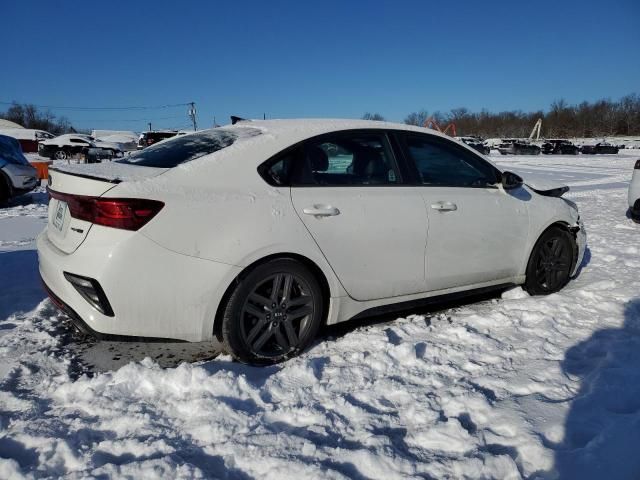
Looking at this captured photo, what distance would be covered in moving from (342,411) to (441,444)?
50 centimetres

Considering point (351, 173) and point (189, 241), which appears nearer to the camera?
point (189, 241)

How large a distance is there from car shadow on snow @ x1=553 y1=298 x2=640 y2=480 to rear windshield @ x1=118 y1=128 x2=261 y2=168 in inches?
95.6

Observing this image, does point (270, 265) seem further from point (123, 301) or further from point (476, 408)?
point (476, 408)

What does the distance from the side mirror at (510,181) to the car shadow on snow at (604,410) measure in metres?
1.27

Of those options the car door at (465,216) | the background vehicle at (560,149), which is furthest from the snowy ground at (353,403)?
the background vehicle at (560,149)

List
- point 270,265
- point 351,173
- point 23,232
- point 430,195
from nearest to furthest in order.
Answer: point 270,265, point 351,173, point 430,195, point 23,232

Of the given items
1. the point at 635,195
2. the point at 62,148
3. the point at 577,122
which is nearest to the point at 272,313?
the point at 635,195

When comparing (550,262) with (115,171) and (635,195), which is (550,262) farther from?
(635,195)

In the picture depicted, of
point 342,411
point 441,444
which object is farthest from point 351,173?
point 441,444

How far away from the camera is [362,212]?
3.11 m

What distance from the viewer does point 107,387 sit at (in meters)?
2.56

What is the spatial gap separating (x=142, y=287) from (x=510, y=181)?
9.49 ft

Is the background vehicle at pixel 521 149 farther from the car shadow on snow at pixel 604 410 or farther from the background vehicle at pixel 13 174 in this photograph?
the car shadow on snow at pixel 604 410

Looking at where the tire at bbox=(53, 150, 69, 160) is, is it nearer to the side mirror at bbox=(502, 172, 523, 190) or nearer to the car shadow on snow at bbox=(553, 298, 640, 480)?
the side mirror at bbox=(502, 172, 523, 190)
